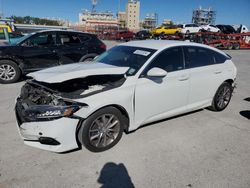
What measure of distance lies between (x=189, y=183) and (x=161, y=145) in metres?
0.87

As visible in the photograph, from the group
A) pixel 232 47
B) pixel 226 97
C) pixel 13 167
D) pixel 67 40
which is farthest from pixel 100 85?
pixel 232 47

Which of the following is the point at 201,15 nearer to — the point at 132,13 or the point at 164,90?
the point at 132,13

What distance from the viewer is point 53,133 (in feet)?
8.53

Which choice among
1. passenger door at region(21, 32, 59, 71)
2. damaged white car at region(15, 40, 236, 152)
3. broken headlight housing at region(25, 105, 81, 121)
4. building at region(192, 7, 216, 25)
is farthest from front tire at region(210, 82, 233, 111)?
building at region(192, 7, 216, 25)

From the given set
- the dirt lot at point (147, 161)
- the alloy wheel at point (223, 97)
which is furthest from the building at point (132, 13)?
the dirt lot at point (147, 161)

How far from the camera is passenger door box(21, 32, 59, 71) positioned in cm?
651

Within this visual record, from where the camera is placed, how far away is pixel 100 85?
3088 mm

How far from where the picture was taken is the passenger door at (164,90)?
3.23m

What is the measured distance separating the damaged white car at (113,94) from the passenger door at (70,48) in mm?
3230

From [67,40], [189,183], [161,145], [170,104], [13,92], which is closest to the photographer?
[189,183]

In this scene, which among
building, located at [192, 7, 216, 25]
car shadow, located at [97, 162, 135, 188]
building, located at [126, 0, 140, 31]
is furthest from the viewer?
building, located at [126, 0, 140, 31]

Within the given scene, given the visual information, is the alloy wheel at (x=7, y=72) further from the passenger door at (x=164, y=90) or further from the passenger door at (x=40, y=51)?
the passenger door at (x=164, y=90)

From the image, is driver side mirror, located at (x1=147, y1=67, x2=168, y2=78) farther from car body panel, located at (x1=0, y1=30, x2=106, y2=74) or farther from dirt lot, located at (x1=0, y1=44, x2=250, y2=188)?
car body panel, located at (x1=0, y1=30, x2=106, y2=74)

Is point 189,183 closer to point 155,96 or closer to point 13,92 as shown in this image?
point 155,96
